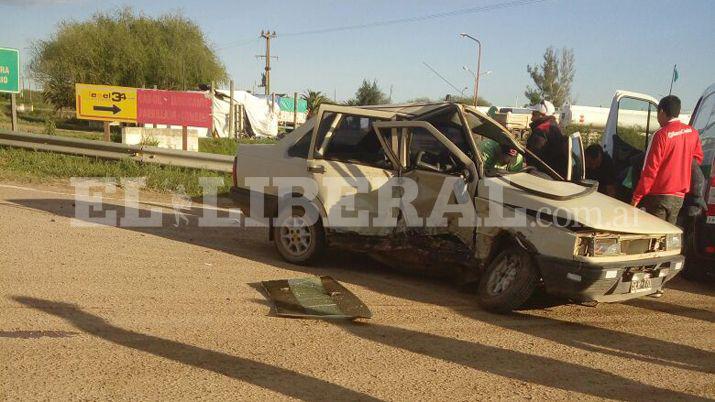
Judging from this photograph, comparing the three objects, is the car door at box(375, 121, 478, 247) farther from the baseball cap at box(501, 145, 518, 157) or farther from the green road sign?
the green road sign

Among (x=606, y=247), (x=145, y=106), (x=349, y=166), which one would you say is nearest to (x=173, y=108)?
(x=145, y=106)

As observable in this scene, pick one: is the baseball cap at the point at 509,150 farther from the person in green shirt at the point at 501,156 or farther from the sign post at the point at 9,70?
the sign post at the point at 9,70

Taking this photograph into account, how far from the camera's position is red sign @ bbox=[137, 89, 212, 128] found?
55.5 feet

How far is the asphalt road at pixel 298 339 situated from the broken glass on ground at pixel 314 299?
13cm

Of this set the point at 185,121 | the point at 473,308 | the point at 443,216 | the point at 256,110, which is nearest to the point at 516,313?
the point at 473,308

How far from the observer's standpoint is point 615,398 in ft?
12.1

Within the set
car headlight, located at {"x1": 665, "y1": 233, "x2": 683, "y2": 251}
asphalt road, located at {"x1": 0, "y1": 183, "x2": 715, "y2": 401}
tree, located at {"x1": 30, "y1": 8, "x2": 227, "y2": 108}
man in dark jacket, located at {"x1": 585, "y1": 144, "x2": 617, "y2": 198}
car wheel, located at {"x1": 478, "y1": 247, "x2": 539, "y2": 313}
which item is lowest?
asphalt road, located at {"x1": 0, "y1": 183, "x2": 715, "y2": 401}

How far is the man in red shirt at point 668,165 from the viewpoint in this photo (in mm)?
5879

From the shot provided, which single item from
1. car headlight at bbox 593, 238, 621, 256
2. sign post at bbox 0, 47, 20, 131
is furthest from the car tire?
sign post at bbox 0, 47, 20, 131

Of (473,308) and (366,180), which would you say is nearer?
(473,308)

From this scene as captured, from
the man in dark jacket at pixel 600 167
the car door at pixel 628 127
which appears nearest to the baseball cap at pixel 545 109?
the man in dark jacket at pixel 600 167

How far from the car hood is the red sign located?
Result: 13.0m

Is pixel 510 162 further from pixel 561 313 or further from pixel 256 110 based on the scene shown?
pixel 256 110

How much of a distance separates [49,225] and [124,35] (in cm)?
3477
